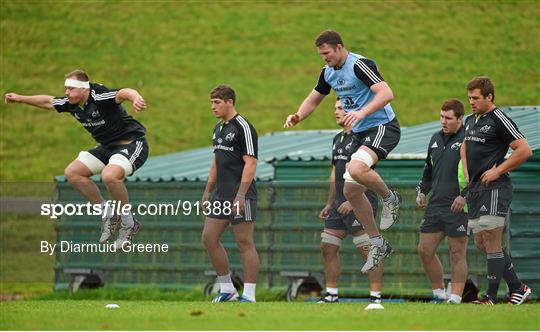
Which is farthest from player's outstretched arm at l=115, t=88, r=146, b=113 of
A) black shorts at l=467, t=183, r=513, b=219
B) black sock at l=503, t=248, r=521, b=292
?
black sock at l=503, t=248, r=521, b=292

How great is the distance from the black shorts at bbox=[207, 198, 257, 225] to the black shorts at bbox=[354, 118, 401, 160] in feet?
4.95

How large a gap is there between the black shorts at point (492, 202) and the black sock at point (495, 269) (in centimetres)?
44

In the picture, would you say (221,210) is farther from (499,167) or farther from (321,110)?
(321,110)

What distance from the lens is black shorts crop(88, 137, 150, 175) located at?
14.6 metres

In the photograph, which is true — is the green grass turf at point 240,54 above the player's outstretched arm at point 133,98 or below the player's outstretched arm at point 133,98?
above

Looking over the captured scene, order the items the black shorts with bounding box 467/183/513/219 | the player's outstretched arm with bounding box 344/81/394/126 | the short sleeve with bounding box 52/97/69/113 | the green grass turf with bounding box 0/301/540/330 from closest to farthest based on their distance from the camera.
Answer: the green grass turf with bounding box 0/301/540/330 < the player's outstretched arm with bounding box 344/81/394/126 < the black shorts with bounding box 467/183/513/219 < the short sleeve with bounding box 52/97/69/113

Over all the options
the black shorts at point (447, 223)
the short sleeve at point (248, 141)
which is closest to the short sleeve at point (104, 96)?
the short sleeve at point (248, 141)

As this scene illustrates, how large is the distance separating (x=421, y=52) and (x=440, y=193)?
2739 centimetres

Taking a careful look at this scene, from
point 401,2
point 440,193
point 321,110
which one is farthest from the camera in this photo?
point 401,2

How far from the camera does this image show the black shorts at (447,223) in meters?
14.2

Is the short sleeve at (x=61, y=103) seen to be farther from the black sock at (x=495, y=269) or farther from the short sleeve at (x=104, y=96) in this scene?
the black sock at (x=495, y=269)

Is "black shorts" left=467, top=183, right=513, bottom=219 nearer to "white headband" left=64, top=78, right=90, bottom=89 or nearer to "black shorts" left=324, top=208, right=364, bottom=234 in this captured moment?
"black shorts" left=324, top=208, right=364, bottom=234

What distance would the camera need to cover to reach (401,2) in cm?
4431

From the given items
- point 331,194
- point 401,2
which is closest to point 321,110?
point 401,2
